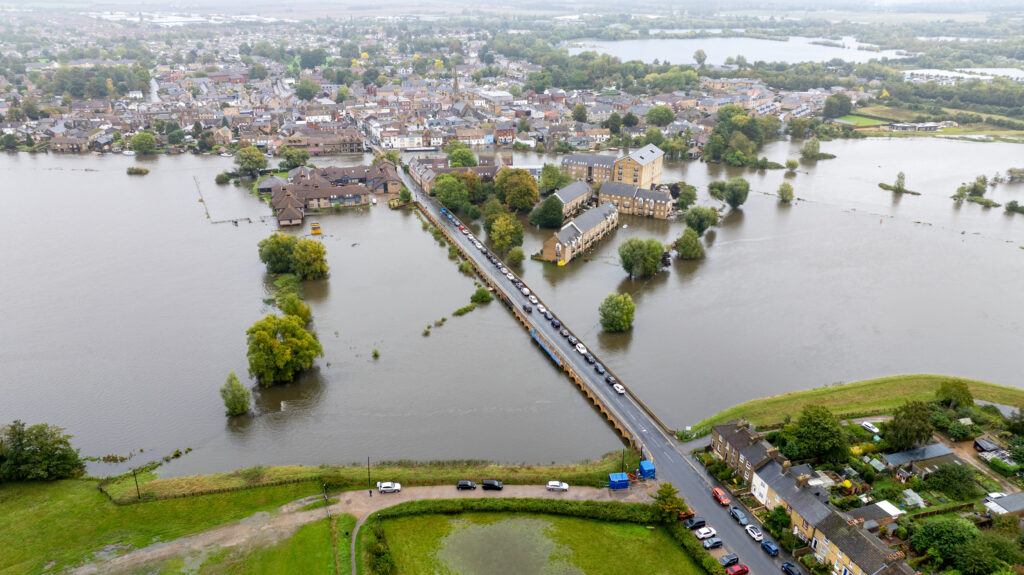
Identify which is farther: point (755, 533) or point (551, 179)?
point (551, 179)

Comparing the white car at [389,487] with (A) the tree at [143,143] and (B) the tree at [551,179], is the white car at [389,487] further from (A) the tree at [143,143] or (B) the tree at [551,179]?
(A) the tree at [143,143]

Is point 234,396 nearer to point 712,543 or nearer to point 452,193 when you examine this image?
point 712,543

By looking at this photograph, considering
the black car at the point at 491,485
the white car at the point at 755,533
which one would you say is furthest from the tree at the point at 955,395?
the black car at the point at 491,485

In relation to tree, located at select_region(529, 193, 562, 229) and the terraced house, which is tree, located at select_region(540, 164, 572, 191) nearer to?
tree, located at select_region(529, 193, 562, 229)

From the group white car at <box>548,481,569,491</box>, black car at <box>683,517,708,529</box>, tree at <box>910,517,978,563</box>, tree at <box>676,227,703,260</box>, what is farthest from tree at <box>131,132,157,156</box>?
tree at <box>910,517,978,563</box>

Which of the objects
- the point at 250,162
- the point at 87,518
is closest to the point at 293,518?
the point at 87,518
